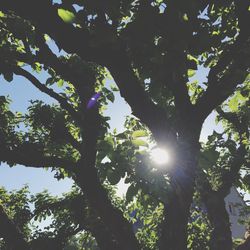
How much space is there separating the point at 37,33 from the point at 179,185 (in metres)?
3.21

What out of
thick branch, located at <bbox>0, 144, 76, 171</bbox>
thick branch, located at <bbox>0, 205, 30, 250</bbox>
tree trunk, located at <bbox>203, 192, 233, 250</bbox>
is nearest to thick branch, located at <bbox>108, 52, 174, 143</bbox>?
thick branch, located at <bbox>0, 144, 76, 171</bbox>

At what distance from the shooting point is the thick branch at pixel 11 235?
6477 mm

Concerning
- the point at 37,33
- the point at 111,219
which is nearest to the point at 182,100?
the point at 111,219

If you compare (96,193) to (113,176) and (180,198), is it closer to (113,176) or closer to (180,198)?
(180,198)

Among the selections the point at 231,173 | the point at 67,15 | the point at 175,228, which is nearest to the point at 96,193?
the point at 175,228

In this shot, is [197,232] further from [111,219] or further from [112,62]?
[112,62]

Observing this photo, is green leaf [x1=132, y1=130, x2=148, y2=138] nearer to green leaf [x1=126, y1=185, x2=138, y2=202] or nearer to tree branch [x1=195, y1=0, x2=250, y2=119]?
green leaf [x1=126, y1=185, x2=138, y2=202]

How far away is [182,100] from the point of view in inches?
185

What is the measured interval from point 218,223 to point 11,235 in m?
9.29

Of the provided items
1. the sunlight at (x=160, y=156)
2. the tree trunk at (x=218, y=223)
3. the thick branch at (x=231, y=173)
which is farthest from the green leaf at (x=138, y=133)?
the thick branch at (x=231, y=173)

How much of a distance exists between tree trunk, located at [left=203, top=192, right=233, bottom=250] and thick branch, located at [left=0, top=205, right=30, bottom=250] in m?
8.10

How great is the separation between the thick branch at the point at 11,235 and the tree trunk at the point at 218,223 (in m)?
8.10

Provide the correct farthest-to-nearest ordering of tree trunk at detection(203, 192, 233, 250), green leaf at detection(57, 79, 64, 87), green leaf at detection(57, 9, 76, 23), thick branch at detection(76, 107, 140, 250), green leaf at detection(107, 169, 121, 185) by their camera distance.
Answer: tree trunk at detection(203, 192, 233, 250) < green leaf at detection(57, 79, 64, 87) < thick branch at detection(76, 107, 140, 250) < green leaf at detection(107, 169, 121, 185) < green leaf at detection(57, 9, 76, 23)

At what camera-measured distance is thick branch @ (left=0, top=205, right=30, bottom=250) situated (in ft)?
21.2
